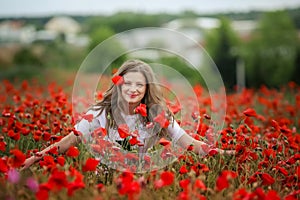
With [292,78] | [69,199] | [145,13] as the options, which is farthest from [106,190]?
[145,13]

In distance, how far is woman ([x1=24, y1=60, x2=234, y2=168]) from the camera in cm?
323

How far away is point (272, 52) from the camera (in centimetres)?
2250

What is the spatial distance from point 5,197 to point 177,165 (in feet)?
4.08

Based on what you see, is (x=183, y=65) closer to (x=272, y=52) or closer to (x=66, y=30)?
(x=272, y=52)

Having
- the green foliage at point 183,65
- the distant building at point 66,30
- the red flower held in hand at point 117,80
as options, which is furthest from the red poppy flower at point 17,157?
the distant building at point 66,30

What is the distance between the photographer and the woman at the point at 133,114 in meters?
3.23

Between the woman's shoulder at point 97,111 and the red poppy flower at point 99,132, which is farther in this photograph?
the woman's shoulder at point 97,111

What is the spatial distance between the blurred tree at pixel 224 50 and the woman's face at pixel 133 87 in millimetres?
17985

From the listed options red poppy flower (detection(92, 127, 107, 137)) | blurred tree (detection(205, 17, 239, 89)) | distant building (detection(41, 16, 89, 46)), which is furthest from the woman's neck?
distant building (detection(41, 16, 89, 46))

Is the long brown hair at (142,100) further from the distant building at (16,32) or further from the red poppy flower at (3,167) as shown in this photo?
the distant building at (16,32)

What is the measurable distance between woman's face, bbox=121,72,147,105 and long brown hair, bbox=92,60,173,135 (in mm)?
32

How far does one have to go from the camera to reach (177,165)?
322cm

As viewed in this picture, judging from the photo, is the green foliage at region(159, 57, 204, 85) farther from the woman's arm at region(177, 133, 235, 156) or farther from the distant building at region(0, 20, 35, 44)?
the distant building at region(0, 20, 35, 44)

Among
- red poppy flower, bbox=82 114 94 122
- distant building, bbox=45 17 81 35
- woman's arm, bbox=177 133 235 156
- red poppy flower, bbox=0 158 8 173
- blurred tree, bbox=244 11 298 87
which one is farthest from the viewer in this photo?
distant building, bbox=45 17 81 35
